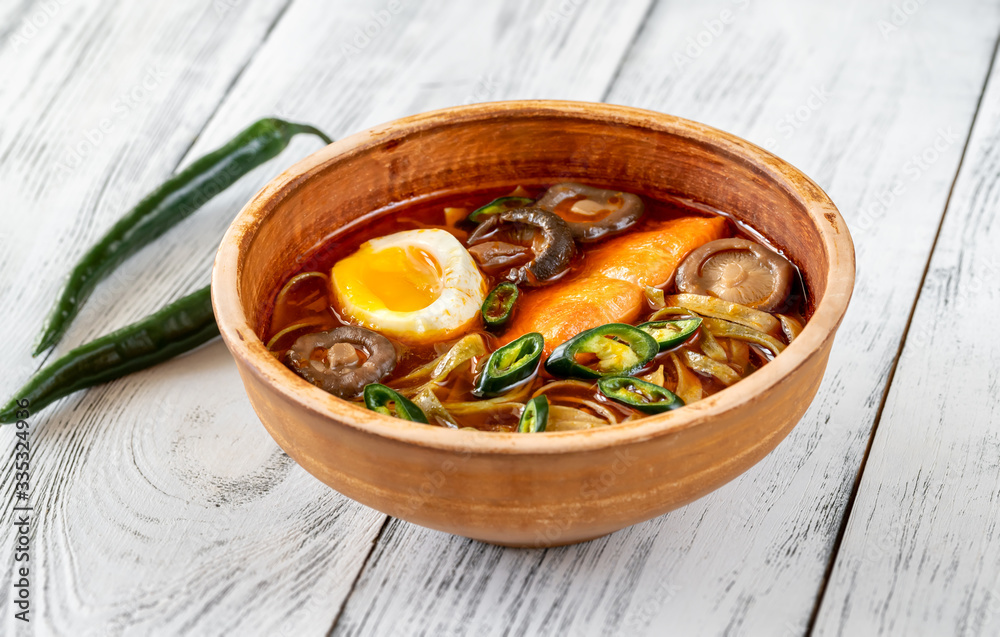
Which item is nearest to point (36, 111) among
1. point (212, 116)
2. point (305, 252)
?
point (212, 116)

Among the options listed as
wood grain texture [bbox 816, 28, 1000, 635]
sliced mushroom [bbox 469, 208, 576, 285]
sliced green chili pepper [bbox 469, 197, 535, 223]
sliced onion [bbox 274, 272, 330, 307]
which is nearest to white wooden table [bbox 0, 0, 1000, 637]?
wood grain texture [bbox 816, 28, 1000, 635]

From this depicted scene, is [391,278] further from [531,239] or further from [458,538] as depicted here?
[458,538]

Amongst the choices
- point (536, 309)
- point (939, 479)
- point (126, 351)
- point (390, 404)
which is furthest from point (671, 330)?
point (126, 351)

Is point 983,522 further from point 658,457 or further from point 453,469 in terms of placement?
point 453,469

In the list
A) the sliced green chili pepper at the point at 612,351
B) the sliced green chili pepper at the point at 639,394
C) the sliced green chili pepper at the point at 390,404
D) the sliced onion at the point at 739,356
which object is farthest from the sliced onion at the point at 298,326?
the sliced onion at the point at 739,356

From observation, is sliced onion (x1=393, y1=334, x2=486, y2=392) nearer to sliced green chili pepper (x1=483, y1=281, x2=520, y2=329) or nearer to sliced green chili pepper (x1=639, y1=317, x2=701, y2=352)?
sliced green chili pepper (x1=483, y1=281, x2=520, y2=329)

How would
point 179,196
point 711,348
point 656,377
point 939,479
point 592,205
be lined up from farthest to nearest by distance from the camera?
point 179,196, point 592,205, point 939,479, point 711,348, point 656,377
